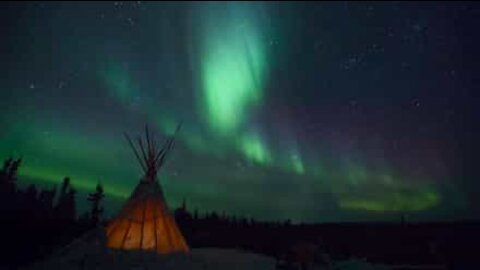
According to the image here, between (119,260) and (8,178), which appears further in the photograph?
(8,178)

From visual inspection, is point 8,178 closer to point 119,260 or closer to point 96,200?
point 96,200

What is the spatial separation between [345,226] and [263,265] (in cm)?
1655

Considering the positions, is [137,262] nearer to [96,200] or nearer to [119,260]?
[119,260]

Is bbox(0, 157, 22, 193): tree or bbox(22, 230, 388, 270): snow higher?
bbox(0, 157, 22, 193): tree

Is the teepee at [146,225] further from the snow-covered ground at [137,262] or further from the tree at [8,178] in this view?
the tree at [8,178]

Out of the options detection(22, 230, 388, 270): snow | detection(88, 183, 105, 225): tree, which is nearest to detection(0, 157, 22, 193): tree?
detection(88, 183, 105, 225): tree

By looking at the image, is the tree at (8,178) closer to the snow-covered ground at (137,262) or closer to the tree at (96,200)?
the tree at (96,200)

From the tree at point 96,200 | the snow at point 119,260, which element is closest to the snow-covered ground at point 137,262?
the snow at point 119,260

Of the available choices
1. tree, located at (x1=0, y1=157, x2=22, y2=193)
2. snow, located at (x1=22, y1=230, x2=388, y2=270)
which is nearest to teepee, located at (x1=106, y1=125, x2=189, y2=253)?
snow, located at (x1=22, y1=230, x2=388, y2=270)

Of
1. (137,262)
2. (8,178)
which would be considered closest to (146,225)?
(137,262)

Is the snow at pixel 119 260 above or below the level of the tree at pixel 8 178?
below

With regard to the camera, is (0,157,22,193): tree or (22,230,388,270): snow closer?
(22,230,388,270): snow

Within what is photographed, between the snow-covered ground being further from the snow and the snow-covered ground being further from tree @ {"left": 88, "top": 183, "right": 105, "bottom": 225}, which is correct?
tree @ {"left": 88, "top": 183, "right": 105, "bottom": 225}

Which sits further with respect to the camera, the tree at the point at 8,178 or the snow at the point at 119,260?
the tree at the point at 8,178
